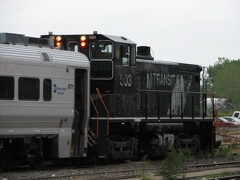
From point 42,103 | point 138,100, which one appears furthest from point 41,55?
point 138,100

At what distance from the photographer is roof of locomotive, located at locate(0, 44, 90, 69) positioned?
16953 mm

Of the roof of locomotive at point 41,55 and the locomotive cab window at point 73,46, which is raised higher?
the locomotive cab window at point 73,46

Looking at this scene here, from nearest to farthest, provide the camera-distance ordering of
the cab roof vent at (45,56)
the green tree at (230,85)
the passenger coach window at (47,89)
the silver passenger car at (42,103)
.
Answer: the silver passenger car at (42,103)
the passenger coach window at (47,89)
the cab roof vent at (45,56)
the green tree at (230,85)

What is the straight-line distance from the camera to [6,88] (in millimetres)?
16703

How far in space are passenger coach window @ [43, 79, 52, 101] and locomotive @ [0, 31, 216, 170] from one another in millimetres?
30

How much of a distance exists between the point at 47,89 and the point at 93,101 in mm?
2671

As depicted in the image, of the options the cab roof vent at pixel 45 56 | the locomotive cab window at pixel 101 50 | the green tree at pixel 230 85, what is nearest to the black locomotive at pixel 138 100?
the locomotive cab window at pixel 101 50

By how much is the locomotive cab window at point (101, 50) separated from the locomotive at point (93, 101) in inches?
1.4

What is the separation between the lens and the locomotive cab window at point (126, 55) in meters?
20.8

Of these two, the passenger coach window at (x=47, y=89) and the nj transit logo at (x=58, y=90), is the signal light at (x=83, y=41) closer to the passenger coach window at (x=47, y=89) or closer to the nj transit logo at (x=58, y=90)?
the nj transit logo at (x=58, y=90)

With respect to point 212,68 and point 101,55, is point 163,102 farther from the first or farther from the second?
point 212,68

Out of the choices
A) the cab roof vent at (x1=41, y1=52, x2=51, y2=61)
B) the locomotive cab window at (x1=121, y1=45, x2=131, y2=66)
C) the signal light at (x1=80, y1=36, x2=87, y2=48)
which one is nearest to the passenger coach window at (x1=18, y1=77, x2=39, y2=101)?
the cab roof vent at (x1=41, y1=52, x2=51, y2=61)

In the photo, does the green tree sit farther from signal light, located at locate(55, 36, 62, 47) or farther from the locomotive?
signal light, located at locate(55, 36, 62, 47)

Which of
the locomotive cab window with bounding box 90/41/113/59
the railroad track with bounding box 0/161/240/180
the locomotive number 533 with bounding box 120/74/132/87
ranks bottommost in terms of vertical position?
the railroad track with bounding box 0/161/240/180
